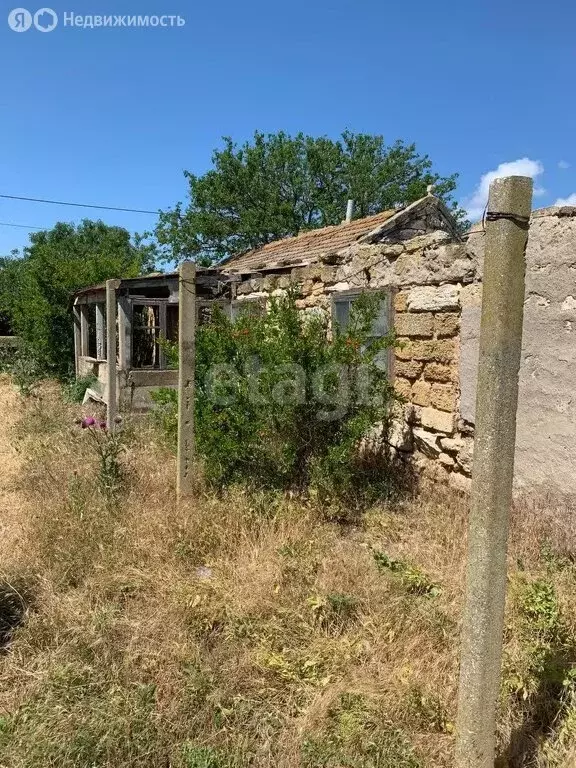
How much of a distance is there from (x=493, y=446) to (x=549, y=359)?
254 centimetres

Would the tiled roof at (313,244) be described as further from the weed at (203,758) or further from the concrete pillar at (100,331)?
the weed at (203,758)

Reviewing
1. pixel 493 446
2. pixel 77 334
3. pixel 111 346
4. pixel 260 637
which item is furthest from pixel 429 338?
pixel 77 334

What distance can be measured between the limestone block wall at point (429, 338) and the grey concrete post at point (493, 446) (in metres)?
3.00

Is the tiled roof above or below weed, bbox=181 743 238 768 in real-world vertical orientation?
above

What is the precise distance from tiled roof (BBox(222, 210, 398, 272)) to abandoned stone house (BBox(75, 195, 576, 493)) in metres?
0.08

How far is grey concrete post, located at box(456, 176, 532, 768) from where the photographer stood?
176cm

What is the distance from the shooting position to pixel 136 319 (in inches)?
436

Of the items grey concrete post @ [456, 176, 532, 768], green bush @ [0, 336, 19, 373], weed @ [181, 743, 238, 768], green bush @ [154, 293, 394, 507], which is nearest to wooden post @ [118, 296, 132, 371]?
green bush @ [154, 293, 394, 507]

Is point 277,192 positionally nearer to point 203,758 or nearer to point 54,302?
point 54,302

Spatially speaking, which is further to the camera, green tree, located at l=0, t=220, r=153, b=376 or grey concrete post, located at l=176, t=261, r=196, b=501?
green tree, located at l=0, t=220, r=153, b=376

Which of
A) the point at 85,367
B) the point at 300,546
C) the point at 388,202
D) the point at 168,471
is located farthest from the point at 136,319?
the point at 388,202

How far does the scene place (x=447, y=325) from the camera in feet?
16.3

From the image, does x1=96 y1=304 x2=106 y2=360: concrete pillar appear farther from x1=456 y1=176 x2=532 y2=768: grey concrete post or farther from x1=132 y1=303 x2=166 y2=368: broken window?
x1=456 y1=176 x2=532 y2=768: grey concrete post

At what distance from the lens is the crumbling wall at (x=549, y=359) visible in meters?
3.86
